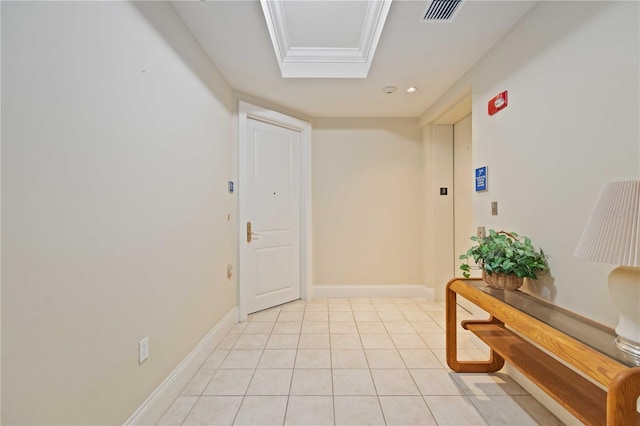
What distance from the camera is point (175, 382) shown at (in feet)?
5.32

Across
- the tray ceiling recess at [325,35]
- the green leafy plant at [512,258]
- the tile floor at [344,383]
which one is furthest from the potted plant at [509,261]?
the tray ceiling recess at [325,35]

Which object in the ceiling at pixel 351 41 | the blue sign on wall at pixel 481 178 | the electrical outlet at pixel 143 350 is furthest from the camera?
the blue sign on wall at pixel 481 178

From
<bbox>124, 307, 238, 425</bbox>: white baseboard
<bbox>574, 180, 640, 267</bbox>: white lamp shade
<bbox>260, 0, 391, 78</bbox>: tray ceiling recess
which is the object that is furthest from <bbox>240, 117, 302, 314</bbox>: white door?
<bbox>574, 180, 640, 267</bbox>: white lamp shade

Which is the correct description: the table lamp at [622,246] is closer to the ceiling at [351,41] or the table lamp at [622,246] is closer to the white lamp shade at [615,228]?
the white lamp shade at [615,228]

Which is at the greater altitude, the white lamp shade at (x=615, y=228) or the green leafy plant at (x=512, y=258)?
the white lamp shade at (x=615, y=228)

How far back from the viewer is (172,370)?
162 centimetres

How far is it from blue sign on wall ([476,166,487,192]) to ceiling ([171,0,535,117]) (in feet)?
3.04

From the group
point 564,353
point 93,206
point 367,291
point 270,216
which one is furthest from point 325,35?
point 367,291

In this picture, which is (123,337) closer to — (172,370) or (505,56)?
(172,370)

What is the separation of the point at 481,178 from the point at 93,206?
251 centimetres

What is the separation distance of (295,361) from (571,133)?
7.51 feet

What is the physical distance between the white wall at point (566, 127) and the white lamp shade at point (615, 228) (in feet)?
1.27

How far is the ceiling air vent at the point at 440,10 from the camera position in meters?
1.57

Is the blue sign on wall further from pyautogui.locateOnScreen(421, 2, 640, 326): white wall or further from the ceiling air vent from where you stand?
the ceiling air vent
